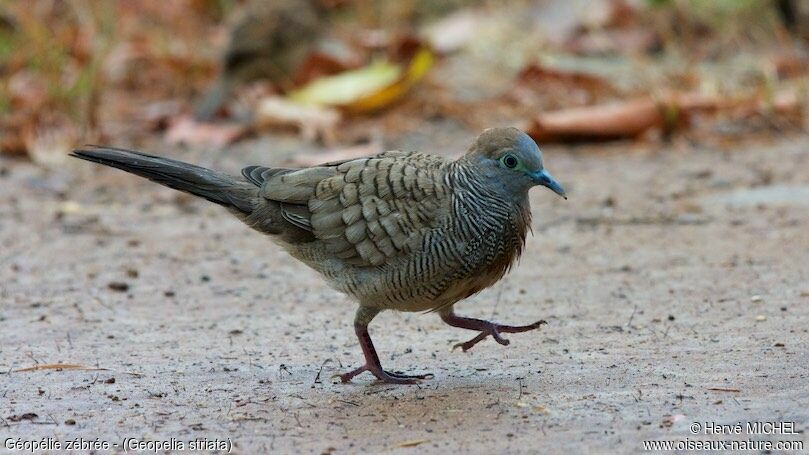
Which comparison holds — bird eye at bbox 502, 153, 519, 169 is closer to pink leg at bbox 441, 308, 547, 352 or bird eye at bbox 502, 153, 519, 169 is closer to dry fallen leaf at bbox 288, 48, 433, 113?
pink leg at bbox 441, 308, 547, 352

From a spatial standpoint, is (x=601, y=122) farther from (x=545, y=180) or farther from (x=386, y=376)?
(x=386, y=376)

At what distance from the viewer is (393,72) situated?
9781 millimetres

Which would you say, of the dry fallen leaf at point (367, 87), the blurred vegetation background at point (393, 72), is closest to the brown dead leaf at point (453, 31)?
the blurred vegetation background at point (393, 72)

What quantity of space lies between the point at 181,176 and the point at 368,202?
79 centimetres

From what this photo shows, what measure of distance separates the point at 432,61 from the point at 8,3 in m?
3.77

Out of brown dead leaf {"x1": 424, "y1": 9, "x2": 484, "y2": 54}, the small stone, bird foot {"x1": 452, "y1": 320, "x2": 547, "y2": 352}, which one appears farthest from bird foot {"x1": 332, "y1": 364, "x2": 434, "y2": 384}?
brown dead leaf {"x1": 424, "y1": 9, "x2": 484, "y2": 54}

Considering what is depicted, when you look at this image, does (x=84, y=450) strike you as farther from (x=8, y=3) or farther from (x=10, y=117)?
(x=8, y=3)

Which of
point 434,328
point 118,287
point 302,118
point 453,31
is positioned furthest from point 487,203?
point 453,31

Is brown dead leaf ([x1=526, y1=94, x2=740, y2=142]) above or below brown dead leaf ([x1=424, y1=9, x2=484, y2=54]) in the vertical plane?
below

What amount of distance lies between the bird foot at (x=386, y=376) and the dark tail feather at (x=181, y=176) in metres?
0.79

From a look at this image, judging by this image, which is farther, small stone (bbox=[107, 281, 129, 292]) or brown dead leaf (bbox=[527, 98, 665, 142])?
brown dead leaf (bbox=[527, 98, 665, 142])

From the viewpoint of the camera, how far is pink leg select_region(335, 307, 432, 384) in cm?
445

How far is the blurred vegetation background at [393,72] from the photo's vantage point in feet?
29.3
